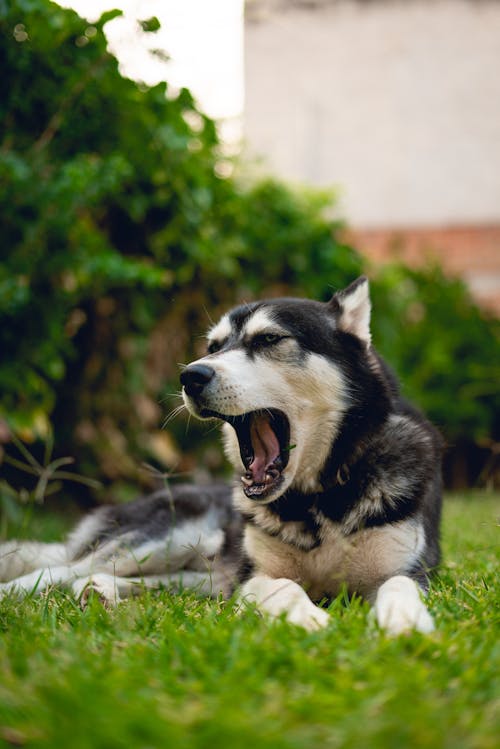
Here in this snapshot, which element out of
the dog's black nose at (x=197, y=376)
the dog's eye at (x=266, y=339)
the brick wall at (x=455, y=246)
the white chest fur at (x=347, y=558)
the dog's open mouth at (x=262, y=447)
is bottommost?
the white chest fur at (x=347, y=558)

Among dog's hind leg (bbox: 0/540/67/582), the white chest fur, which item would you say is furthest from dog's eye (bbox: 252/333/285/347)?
dog's hind leg (bbox: 0/540/67/582)

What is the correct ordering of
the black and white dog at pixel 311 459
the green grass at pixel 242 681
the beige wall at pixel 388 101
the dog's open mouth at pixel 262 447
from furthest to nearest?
the beige wall at pixel 388 101 < the dog's open mouth at pixel 262 447 < the black and white dog at pixel 311 459 < the green grass at pixel 242 681

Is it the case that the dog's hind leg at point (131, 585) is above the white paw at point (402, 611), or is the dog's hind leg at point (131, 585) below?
below

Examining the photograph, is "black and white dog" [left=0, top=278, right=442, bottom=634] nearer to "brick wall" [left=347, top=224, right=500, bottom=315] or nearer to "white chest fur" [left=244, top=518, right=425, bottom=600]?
"white chest fur" [left=244, top=518, right=425, bottom=600]

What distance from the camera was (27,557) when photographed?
11.3 feet

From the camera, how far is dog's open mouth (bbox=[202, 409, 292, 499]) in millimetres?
2846

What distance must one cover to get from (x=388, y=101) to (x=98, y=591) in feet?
Answer: 40.0

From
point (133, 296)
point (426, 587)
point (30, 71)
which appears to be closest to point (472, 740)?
point (426, 587)

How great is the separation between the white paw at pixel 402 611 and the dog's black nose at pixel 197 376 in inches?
37.0

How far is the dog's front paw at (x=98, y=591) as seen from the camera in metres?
2.61

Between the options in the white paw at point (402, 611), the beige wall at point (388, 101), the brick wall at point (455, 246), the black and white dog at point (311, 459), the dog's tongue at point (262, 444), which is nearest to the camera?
the white paw at point (402, 611)

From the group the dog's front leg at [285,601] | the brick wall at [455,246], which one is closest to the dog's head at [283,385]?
the dog's front leg at [285,601]

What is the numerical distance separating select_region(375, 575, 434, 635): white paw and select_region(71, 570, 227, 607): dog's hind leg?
28.2 inches

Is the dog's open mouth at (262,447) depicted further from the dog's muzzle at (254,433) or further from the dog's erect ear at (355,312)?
the dog's erect ear at (355,312)
